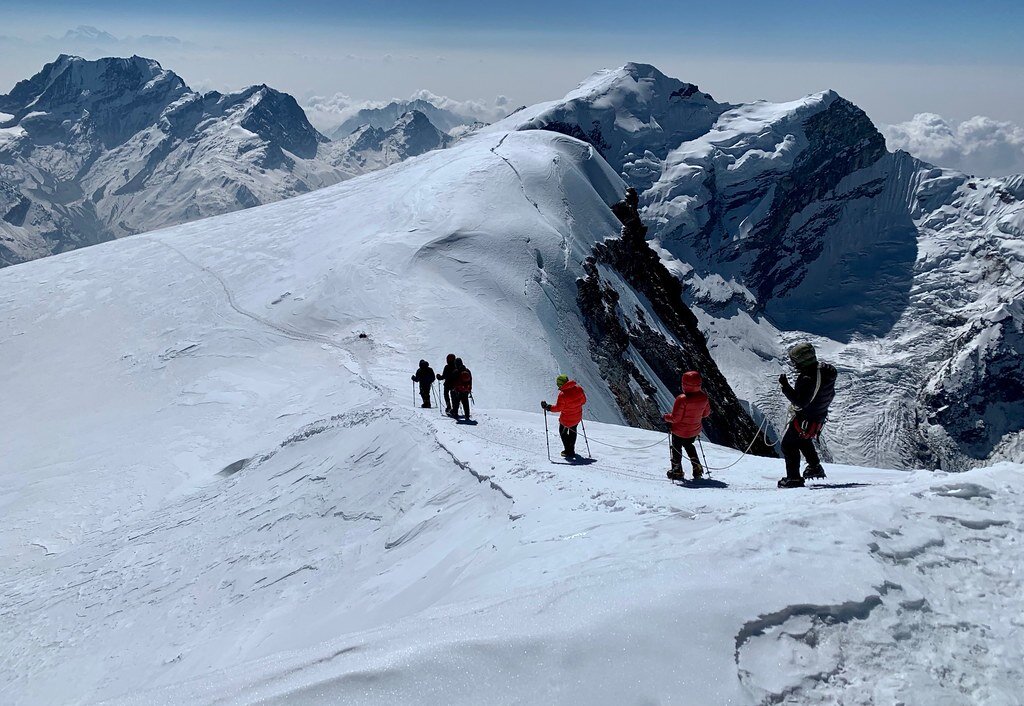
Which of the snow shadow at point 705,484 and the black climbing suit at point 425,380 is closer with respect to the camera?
the snow shadow at point 705,484

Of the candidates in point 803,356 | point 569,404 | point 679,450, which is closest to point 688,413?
point 679,450

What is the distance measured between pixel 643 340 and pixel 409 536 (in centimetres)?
3552

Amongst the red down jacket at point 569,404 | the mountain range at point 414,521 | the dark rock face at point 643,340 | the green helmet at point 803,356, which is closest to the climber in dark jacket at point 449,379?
the mountain range at point 414,521

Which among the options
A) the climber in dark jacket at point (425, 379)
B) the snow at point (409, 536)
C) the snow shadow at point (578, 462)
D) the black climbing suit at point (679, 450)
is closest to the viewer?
the snow at point (409, 536)

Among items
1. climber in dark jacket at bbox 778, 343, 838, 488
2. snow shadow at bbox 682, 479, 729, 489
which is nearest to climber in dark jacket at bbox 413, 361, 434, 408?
snow shadow at bbox 682, 479, 729, 489

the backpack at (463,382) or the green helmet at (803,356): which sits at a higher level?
the green helmet at (803,356)

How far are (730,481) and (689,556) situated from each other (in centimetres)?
635

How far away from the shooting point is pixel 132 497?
56.3 ft

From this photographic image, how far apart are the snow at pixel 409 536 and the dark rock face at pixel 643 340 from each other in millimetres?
4476

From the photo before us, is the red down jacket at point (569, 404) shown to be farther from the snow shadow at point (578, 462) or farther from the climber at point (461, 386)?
the climber at point (461, 386)

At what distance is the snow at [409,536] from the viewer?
5.15m

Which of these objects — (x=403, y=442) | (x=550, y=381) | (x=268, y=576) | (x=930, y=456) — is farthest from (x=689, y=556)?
(x=930, y=456)

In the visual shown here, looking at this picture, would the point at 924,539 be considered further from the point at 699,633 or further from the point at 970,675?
the point at 699,633

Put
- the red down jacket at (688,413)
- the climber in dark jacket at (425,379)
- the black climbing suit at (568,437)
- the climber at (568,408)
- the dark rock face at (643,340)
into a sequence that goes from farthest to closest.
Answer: the dark rock face at (643,340) → the climber in dark jacket at (425,379) → the black climbing suit at (568,437) → the climber at (568,408) → the red down jacket at (688,413)
